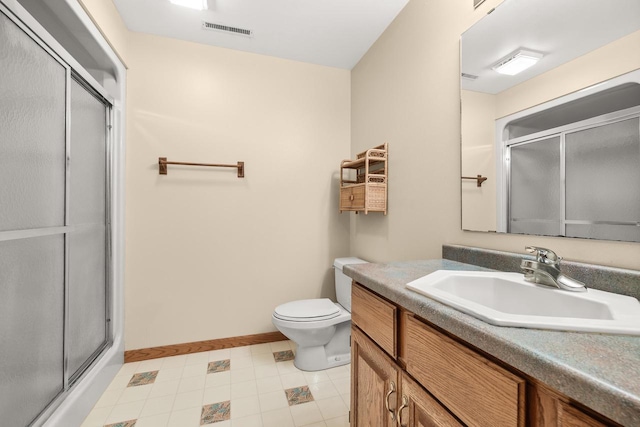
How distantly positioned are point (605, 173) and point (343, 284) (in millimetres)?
1643

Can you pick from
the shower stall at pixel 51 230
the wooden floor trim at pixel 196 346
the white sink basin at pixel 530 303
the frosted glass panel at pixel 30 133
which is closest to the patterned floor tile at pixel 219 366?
the wooden floor trim at pixel 196 346

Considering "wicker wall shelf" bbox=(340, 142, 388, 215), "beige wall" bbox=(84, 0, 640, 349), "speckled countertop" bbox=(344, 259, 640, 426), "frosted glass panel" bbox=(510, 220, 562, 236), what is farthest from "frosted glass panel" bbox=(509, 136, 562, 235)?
"wicker wall shelf" bbox=(340, 142, 388, 215)

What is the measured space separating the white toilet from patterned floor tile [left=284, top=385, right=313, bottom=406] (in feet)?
0.67

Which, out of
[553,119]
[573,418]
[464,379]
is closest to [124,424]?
[464,379]

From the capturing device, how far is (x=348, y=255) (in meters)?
2.55

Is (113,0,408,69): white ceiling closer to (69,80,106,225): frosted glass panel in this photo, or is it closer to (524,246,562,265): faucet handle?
(69,80,106,225): frosted glass panel

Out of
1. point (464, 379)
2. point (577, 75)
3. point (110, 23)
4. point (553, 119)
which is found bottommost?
point (464, 379)

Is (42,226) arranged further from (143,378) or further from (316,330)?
(316,330)

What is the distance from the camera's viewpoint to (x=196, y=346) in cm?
214

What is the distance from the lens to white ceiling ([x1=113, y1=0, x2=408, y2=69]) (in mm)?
1767

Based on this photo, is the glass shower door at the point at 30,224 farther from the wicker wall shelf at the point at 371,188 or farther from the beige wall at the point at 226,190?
the wicker wall shelf at the point at 371,188

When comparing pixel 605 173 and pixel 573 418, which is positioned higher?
pixel 605 173

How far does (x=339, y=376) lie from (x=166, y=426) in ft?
3.26

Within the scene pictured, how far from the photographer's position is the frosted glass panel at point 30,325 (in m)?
1.03
